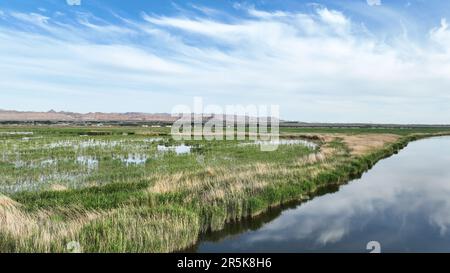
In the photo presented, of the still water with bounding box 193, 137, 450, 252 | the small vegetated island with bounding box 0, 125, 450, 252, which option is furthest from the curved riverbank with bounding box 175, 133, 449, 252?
the still water with bounding box 193, 137, 450, 252

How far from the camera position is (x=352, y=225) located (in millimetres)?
14781

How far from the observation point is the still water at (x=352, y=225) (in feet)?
40.8

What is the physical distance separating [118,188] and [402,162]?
95.9ft

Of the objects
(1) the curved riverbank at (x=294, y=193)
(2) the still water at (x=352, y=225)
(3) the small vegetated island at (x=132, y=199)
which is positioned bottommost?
(2) the still water at (x=352, y=225)

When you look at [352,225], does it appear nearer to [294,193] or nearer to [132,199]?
[294,193]

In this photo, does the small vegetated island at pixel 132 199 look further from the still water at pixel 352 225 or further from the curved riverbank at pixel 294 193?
the still water at pixel 352 225

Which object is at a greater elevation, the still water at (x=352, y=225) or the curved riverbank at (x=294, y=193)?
the curved riverbank at (x=294, y=193)

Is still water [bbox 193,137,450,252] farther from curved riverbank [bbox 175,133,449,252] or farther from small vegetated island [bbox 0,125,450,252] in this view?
small vegetated island [bbox 0,125,450,252]

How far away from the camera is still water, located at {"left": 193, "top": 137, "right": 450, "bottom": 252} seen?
12.4 metres

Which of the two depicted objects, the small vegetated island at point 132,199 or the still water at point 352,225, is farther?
the still water at point 352,225

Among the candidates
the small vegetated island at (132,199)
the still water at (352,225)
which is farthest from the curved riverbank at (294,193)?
the still water at (352,225)

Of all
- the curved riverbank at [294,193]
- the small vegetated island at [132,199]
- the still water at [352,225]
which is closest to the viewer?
the small vegetated island at [132,199]
